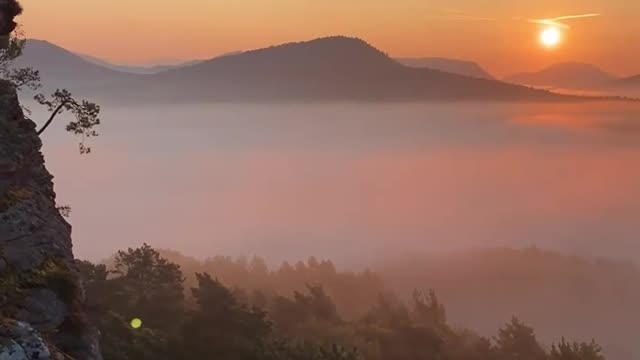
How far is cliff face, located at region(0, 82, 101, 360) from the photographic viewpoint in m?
17.6

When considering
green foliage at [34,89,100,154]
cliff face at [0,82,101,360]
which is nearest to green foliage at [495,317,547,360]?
green foliage at [34,89,100,154]

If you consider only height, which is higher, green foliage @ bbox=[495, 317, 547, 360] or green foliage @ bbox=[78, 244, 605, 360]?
green foliage @ bbox=[495, 317, 547, 360]

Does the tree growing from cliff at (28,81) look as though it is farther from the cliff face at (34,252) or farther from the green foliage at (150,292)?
the green foliage at (150,292)

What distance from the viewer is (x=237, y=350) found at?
35156 mm

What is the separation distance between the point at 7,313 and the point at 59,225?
578 cm

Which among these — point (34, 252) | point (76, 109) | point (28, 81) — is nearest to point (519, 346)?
point (76, 109)

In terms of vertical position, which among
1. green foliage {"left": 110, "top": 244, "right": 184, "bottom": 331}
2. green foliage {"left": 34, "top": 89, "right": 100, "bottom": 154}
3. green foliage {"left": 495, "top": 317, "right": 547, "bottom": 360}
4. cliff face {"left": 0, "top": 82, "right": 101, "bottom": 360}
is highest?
green foliage {"left": 495, "top": 317, "right": 547, "bottom": 360}

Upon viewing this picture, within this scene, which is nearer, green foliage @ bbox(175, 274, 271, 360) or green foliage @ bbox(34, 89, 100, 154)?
green foliage @ bbox(34, 89, 100, 154)

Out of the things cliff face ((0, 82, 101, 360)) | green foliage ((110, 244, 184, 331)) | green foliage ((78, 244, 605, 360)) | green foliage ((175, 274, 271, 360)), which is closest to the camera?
cliff face ((0, 82, 101, 360))

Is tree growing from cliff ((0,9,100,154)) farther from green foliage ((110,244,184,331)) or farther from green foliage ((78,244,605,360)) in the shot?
green foliage ((110,244,184,331))

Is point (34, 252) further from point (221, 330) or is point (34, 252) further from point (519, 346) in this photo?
point (519, 346)

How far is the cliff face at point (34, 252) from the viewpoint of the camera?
17.6m

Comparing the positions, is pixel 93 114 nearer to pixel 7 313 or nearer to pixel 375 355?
pixel 7 313

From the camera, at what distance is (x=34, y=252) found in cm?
1941
